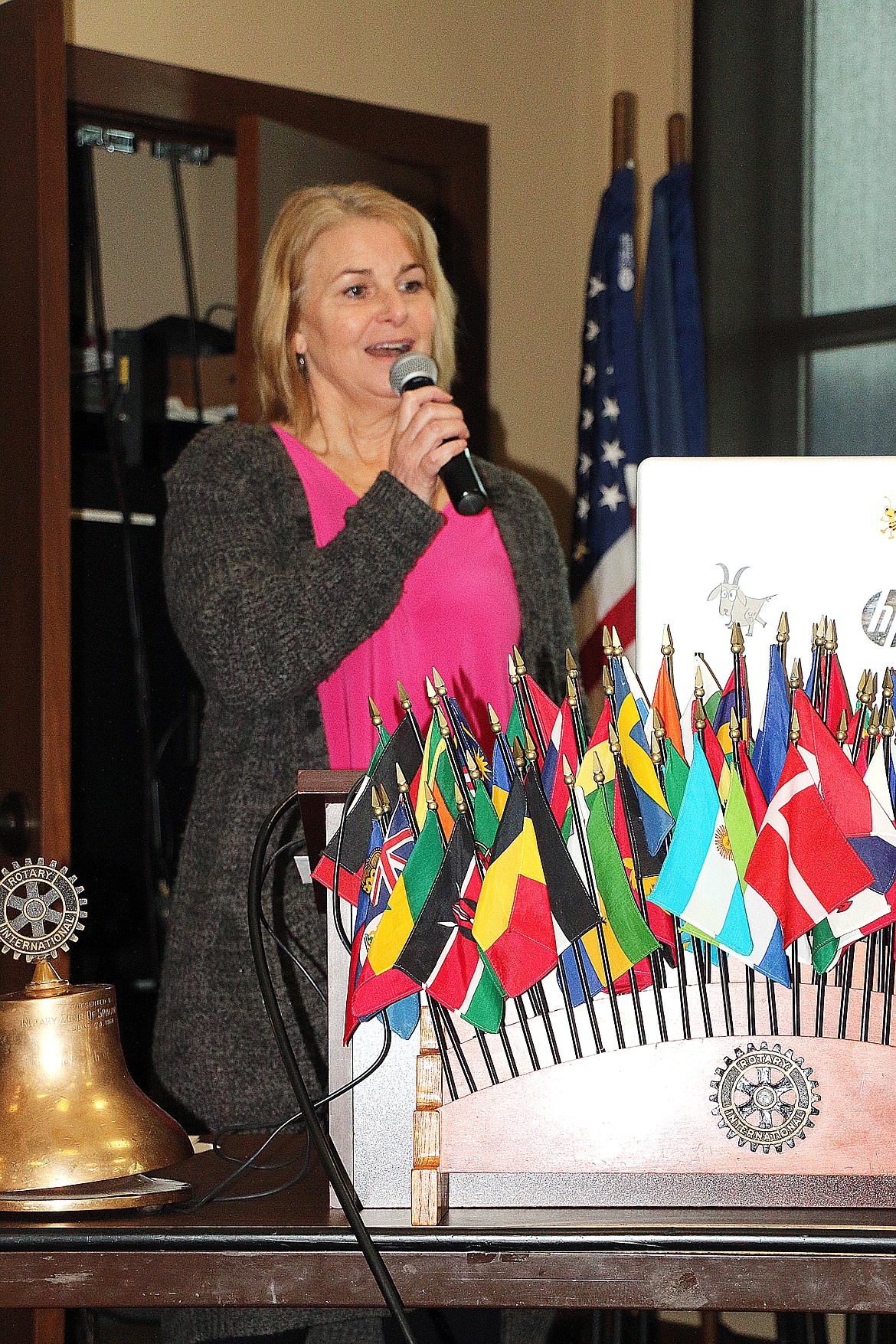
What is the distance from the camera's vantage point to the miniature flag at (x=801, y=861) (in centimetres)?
67

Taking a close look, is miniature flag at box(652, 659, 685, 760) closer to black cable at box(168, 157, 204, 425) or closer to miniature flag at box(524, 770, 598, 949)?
miniature flag at box(524, 770, 598, 949)

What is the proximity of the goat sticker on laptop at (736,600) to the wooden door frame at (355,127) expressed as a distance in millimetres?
2124

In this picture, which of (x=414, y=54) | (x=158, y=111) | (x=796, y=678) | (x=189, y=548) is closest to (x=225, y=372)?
(x=158, y=111)

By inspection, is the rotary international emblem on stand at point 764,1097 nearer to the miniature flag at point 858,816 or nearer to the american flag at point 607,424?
the miniature flag at point 858,816

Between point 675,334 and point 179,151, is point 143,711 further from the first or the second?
point 675,334

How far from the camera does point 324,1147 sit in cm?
70

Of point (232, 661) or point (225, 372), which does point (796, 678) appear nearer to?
point (232, 661)

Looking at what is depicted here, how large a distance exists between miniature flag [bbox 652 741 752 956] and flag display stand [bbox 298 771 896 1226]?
0.14 feet

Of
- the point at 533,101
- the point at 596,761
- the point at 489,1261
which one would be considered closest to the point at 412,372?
the point at 596,761

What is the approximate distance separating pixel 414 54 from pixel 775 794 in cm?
265

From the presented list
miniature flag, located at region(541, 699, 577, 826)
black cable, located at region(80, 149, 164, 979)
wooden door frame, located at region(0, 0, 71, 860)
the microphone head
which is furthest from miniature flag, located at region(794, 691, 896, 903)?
black cable, located at region(80, 149, 164, 979)

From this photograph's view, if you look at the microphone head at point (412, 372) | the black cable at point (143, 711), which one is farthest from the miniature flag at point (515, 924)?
the black cable at point (143, 711)

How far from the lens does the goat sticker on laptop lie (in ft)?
2.62

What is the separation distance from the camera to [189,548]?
138 centimetres
